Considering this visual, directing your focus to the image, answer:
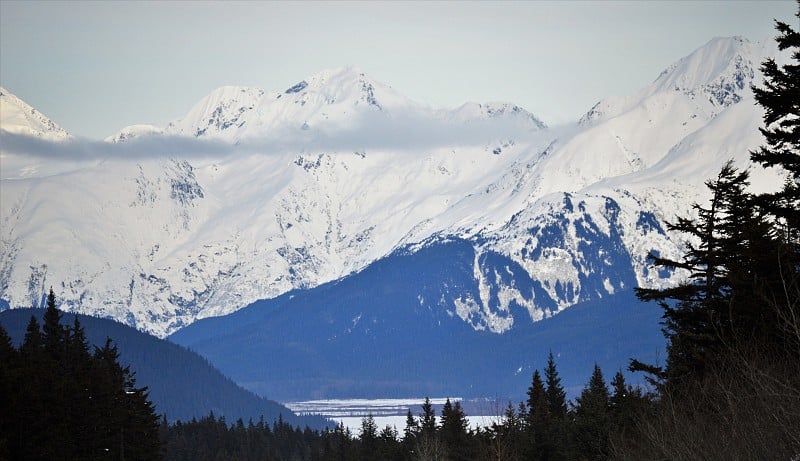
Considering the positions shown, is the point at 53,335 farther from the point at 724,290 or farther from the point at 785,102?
the point at 785,102

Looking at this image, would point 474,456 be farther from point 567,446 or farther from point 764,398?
point 764,398

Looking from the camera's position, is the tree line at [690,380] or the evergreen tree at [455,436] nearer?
the tree line at [690,380]

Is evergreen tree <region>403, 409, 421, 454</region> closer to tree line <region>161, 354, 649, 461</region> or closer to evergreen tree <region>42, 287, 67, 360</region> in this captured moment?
tree line <region>161, 354, 649, 461</region>

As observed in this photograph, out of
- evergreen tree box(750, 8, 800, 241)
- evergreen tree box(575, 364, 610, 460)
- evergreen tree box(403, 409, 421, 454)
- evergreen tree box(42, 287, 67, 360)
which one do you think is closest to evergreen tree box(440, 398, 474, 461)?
evergreen tree box(403, 409, 421, 454)

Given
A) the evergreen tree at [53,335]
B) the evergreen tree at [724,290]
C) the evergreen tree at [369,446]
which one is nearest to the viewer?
the evergreen tree at [724,290]

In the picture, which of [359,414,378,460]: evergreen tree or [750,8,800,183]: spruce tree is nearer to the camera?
[750,8,800,183]: spruce tree

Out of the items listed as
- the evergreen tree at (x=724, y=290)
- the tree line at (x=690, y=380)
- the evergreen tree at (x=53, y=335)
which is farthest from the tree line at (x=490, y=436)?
the evergreen tree at (x=53, y=335)

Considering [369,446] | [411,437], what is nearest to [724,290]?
[411,437]

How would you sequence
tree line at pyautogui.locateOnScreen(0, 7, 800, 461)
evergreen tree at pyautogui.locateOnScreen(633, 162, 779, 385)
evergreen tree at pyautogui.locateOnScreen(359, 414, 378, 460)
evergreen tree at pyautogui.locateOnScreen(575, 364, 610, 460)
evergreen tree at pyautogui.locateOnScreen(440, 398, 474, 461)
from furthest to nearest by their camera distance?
evergreen tree at pyautogui.locateOnScreen(359, 414, 378, 460) < evergreen tree at pyautogui.locateOnScreen(440, 398, 474, 461) < evergreen tree at pyautogui.locateOnScreen(575, 364, 610, 460) < evergreen tree at pyautogui.locateOnScreen(633, 162, 779, 385) < tree line at pyautogui.locateOnScreen(0, 7, 800, 461)

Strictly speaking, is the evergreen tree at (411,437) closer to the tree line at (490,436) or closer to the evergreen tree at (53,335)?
the tree line at (490,436)

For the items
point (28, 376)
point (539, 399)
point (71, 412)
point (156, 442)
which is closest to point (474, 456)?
point (539, 399)

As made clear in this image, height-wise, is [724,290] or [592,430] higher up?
[724,290]

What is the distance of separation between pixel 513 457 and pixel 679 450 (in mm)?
39334

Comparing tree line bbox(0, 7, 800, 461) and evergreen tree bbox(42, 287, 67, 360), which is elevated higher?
evergreen tree bbox(42, 287, 67, 360)
